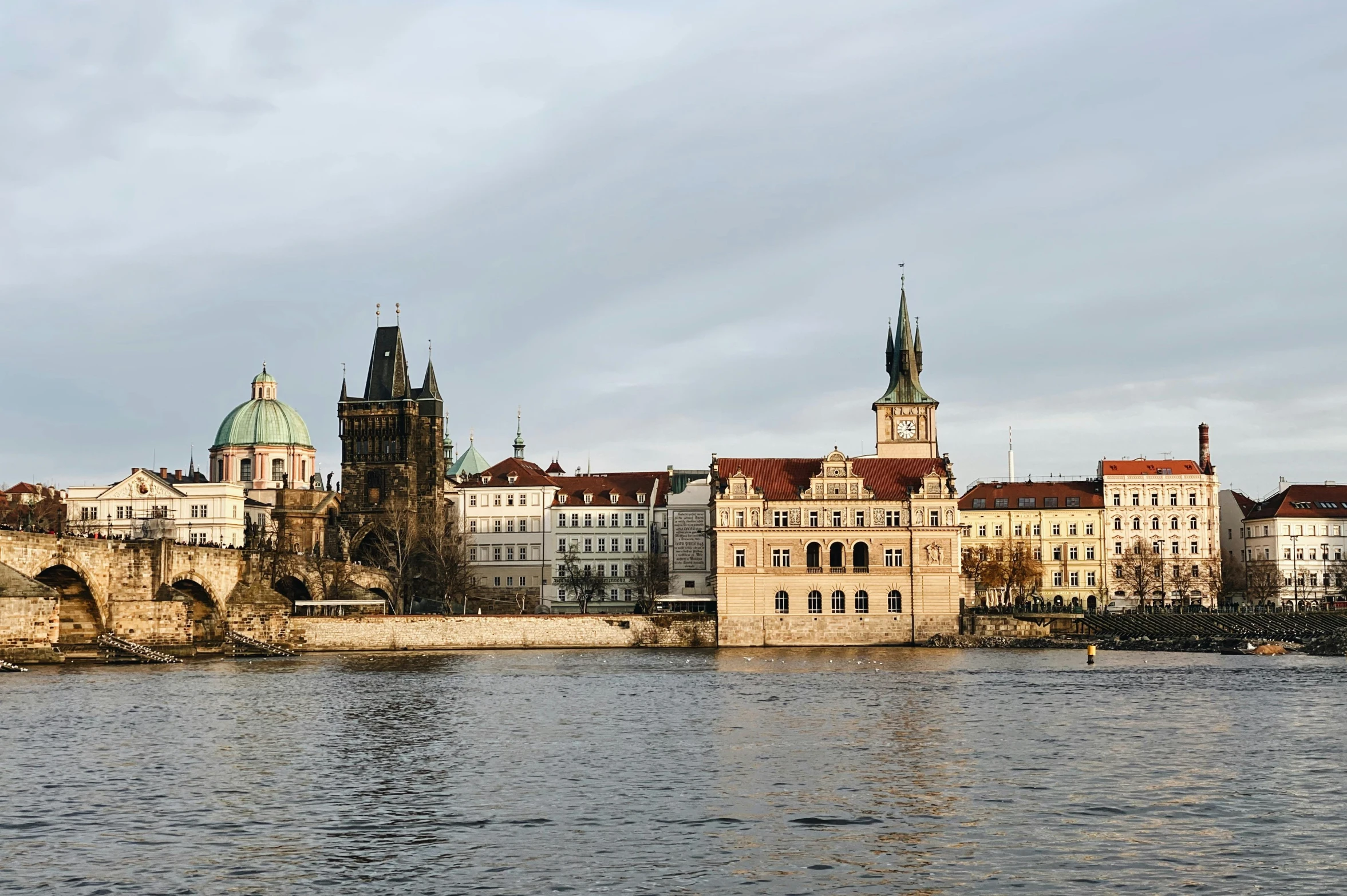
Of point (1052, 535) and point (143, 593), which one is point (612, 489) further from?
point (143, 593)

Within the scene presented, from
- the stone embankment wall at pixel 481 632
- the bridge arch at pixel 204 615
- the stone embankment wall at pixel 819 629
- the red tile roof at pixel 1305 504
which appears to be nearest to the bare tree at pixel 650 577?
the stone embankment wall at pixel 481 632

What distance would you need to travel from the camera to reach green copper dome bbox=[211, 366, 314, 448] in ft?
545

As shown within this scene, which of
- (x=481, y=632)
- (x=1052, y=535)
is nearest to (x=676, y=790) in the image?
(x=481, y=632)

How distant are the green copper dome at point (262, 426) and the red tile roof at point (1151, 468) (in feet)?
281

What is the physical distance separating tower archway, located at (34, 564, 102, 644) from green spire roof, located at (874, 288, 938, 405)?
251 feet

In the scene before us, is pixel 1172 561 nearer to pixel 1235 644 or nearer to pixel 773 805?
pixel 1235 644

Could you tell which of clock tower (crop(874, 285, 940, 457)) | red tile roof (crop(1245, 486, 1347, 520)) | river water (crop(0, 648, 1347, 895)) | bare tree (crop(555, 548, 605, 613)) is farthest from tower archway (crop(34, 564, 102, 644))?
red tile roof (crop(1245, 486, 1347, 520))

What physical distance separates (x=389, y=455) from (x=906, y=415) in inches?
1857

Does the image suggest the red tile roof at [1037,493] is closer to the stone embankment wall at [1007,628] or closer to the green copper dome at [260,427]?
the stone embankment wall at [1007,628]

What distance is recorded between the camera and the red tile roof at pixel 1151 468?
13425 centimetres

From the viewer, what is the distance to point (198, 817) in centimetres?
2842

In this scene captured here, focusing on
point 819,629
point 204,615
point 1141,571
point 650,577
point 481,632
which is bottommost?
point 819,629

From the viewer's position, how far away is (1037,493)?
13938 centimetres

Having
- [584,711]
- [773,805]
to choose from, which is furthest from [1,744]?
[773,805]
